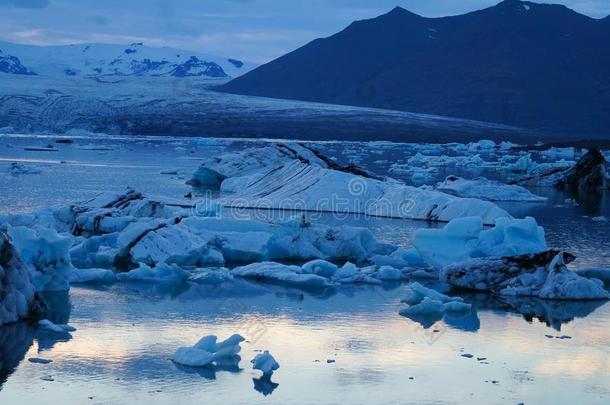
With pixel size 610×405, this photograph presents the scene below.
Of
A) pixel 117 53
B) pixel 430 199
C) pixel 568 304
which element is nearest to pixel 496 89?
pixel 430 199

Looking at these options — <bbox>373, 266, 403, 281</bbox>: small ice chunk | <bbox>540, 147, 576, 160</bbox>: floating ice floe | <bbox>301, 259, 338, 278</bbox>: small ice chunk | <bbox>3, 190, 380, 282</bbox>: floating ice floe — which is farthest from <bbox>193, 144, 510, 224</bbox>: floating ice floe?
<bbox>540, 147, 576, 160</bbox>: floating ice floe

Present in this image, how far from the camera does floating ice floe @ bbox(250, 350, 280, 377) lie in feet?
17.6

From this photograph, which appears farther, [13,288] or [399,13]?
[399,13]

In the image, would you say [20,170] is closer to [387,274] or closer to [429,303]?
[387,274]

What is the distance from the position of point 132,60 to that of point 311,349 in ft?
502

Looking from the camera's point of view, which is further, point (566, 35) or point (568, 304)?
point (566, 35)

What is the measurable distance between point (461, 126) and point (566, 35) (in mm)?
41541

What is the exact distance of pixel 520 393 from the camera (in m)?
5.16

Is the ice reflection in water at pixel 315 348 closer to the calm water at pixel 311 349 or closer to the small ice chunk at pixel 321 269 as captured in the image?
the calm water at pixel 311 349

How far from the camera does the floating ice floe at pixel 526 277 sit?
768 centimetres

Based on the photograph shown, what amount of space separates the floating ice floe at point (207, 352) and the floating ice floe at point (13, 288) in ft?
4.51

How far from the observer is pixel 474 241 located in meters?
9.09

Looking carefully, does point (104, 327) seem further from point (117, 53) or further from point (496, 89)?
point (117, 53)

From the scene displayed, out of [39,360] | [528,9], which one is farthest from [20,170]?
[528,9]
